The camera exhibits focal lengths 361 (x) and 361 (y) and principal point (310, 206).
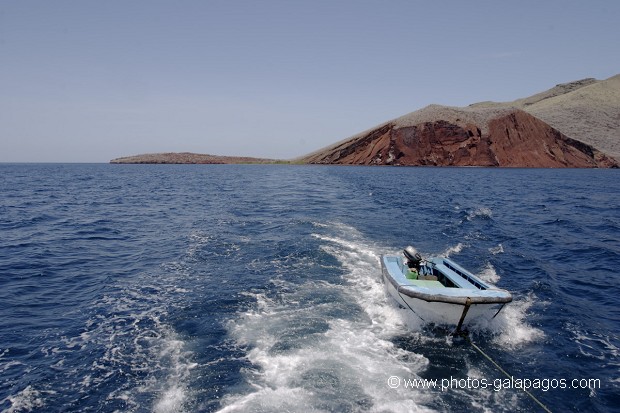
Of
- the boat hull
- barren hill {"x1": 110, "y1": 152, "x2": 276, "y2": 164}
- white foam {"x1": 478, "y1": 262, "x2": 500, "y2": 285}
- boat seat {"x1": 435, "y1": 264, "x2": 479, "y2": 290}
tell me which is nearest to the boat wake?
the boat hull

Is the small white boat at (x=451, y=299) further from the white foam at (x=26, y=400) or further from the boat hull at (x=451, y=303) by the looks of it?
the white foam at (x=26, y=400)

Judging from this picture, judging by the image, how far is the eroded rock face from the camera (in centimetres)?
9219

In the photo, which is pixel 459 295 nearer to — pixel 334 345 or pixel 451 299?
pixel 451 299

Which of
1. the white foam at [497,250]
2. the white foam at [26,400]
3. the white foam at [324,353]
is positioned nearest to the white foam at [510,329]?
the white foam at [324,353]

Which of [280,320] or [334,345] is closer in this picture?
[334,345]

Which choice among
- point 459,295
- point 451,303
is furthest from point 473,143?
point 451,303

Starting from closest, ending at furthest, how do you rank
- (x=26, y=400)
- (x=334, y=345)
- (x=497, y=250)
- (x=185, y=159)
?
(x=26, y=400), (x=334, y=345), (x=497, y=250), (x=185, y=159)

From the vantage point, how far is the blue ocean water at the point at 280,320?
791cm

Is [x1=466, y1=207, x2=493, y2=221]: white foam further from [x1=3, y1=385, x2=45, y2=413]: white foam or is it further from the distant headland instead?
the distant headland

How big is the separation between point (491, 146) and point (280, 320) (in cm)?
9551

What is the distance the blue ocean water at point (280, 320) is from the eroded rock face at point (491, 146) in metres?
72.1

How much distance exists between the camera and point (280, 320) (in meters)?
11.1

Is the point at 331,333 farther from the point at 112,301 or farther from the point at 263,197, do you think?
the point at 263,197

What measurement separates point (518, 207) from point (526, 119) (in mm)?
78707
